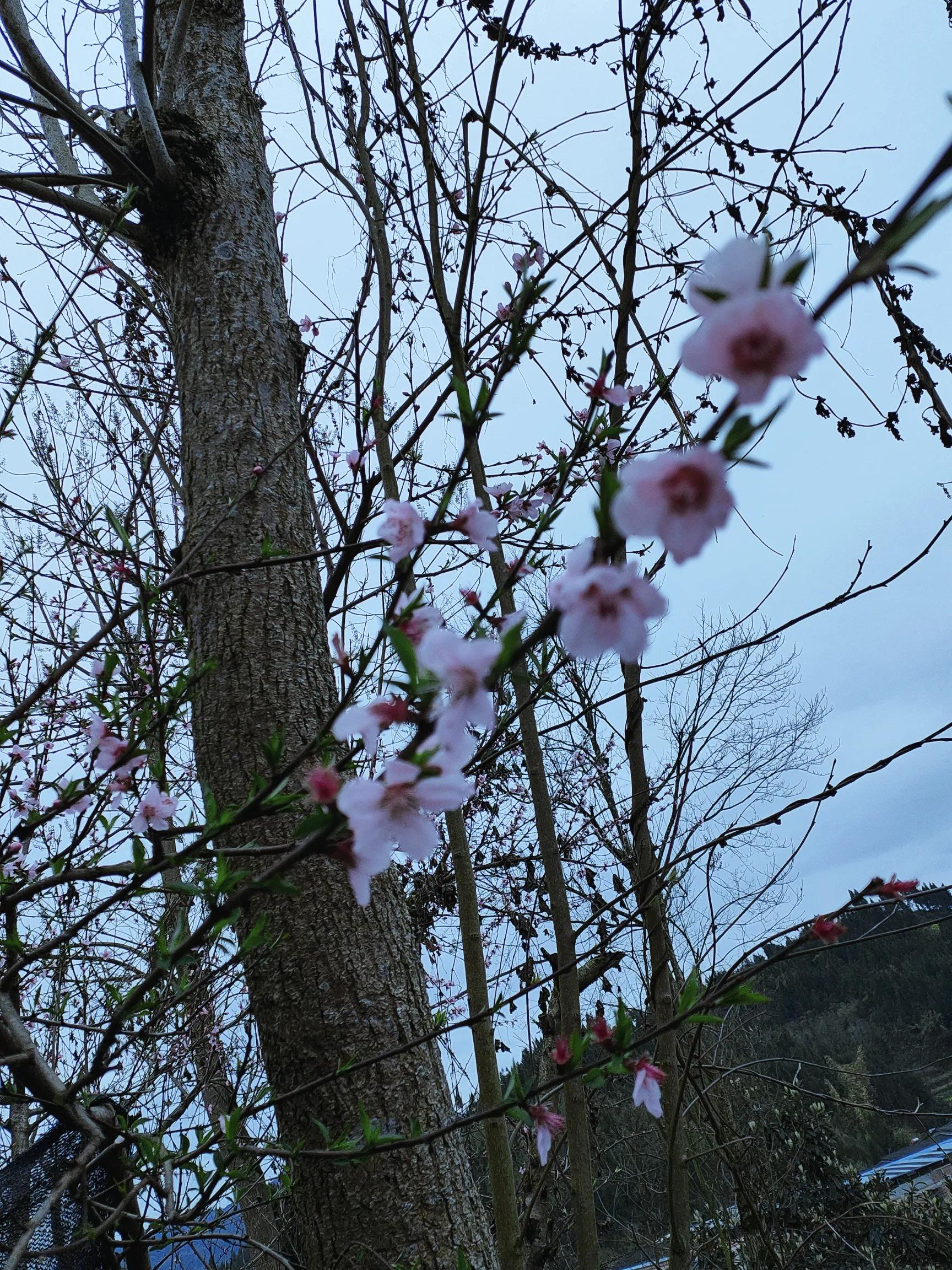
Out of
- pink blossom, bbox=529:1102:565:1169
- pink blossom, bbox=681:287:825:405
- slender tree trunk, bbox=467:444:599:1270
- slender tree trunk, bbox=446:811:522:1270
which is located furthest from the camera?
slender tree trunk, bbox=467:444:599:1270

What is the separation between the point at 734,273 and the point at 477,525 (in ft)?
1.57

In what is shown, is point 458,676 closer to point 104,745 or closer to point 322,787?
point 322,787

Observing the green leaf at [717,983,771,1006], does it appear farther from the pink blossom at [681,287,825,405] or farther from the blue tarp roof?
the blue tarp roof

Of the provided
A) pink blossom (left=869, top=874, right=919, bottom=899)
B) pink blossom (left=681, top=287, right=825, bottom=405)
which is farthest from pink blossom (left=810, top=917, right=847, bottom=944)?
pink blossom (left=681, top=287, right=825, bottom=405)

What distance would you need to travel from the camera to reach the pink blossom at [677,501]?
44cm

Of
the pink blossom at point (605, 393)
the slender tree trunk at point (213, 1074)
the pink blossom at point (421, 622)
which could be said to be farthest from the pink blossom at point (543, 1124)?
the slender tree trunk at point (213, 1074)

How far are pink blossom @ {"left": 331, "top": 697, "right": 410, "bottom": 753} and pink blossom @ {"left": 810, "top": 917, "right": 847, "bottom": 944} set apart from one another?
66cm

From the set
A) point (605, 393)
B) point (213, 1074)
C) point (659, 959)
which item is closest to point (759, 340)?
point (605, 393)

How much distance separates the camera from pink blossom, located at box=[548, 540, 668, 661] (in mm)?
495

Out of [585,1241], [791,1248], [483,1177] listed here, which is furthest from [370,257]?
[791,1248]

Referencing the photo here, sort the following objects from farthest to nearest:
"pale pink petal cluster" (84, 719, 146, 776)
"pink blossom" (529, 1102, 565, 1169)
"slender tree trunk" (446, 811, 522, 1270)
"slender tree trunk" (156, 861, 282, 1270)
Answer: "slender tree trunk" (156, 861, 282, 1270)
"slender tree trunk" (446, 811, 522, 1270)
"pale pink petal cluster" (84, 719, 146, 776)
"pink blossom" (529, 1102, 565, 1169)

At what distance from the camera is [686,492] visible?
1.53ft

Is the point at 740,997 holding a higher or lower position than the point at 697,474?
lower

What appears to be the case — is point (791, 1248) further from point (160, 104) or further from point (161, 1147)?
point (160, 104)
